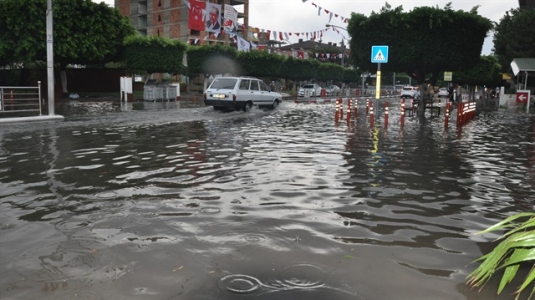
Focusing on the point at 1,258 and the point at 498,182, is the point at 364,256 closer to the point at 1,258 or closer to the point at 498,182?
the point at 1,258

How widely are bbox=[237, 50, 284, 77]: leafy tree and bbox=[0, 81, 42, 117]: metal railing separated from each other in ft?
112

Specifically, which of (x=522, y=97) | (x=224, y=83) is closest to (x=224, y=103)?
(x=224, y=83)

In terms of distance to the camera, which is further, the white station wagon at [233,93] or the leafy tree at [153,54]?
the leafy tree at [153,54]

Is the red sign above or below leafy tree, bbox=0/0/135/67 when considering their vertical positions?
below

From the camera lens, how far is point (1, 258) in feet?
14.3

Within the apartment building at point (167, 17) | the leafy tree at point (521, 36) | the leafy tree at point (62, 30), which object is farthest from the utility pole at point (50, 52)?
the apartment building at point (167, 17)

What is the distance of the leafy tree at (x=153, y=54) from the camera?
3816 cm

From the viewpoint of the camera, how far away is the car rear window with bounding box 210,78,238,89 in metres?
24.8

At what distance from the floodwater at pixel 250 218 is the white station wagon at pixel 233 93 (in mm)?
12331

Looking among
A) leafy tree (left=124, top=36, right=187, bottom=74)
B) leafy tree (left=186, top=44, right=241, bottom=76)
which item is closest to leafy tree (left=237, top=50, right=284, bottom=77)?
leafy tree (left=186, top=44, right=241, bottom=76)

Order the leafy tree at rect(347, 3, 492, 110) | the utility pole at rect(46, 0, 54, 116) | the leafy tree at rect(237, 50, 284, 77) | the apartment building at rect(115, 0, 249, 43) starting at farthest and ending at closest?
the apartment building at rect(115, 0, 249, 43), the leafy tree at rect(237, 50, 284, 77), the leafy tree at rect(347, 3, 492, 110), the utility pole at rect(46, 0, 54, 116)

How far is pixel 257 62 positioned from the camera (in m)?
54.1

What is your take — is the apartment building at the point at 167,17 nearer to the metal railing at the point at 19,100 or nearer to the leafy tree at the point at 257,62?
the leafy tree at the point at 257,62

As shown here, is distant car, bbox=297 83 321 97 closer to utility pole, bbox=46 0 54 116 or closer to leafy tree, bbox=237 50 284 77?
leafy tree, bbox=237 50 284 77
